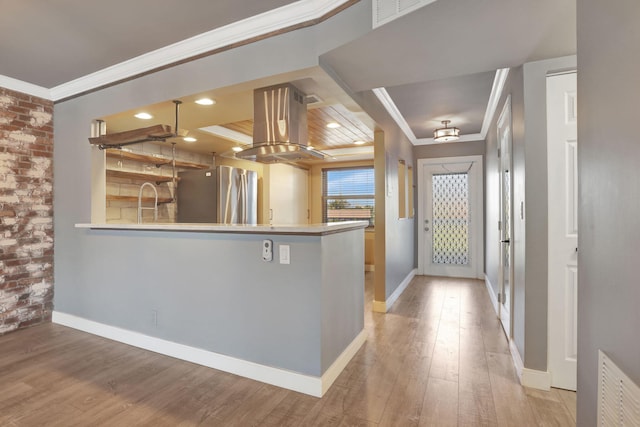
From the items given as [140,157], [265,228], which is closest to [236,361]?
[265,228]

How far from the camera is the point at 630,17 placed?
913mm

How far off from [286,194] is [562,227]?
15.8 ft

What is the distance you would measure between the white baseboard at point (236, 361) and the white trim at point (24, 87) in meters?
2.39

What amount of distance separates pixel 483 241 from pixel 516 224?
3242mm

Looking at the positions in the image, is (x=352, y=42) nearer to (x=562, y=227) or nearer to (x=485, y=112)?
(x=562, y=227)

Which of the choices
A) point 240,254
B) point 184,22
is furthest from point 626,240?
point 184,22

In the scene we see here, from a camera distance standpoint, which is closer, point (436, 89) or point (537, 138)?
point (537, 138)

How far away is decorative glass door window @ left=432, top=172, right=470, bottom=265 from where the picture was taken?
561 cm

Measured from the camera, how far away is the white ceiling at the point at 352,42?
1.62 meters

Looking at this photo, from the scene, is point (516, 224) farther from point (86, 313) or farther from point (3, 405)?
point (86, 313)

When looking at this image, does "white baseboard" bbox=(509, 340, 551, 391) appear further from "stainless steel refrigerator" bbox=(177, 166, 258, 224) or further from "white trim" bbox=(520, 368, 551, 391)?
"stainless steel refrigerator" bbox=(177, 166, 258, 224)

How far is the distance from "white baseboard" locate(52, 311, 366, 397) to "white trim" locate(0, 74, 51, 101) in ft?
7.84

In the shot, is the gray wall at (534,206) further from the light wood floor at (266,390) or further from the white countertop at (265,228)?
the white countertop at (265,228)

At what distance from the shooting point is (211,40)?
7.72 ft
